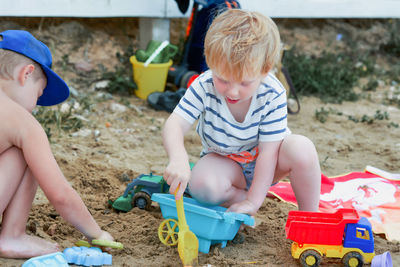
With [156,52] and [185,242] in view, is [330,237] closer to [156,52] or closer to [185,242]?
[185,242]

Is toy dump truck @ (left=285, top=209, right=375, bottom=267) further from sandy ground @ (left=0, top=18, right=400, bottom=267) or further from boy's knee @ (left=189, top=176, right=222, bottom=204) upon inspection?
boy's knee @ (left=189, top=176, right=222, bottom=204)

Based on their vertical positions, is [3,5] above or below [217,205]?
above

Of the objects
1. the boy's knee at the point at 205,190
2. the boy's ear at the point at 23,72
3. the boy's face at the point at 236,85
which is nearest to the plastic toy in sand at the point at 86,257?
the boy's knee at the point at 205,190

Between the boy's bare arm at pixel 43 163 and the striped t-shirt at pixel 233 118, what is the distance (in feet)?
1.76

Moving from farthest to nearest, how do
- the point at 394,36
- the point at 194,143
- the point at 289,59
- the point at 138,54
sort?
the point at 394,36, the point at 289,59, the point at 138,54, the point at 194,143

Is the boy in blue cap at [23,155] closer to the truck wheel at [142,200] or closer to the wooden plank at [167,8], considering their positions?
the truck wheel at [142,200]

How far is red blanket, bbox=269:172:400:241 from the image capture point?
7.46 feet

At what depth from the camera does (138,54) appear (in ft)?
12.4

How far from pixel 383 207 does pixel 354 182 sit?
0.84 ft

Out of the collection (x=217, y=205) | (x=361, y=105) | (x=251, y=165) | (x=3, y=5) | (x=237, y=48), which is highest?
(x=237, y=48)

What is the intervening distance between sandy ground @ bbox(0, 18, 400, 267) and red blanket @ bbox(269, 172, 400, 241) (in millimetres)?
136

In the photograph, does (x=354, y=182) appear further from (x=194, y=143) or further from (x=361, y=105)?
(x=361, y=105)

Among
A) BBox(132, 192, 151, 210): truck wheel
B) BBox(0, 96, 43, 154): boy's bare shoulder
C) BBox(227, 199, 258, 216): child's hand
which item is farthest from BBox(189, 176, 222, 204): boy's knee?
BBox(0, 96, 43, 154): boy's bare shoulder

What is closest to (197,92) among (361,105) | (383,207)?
(383,207)
